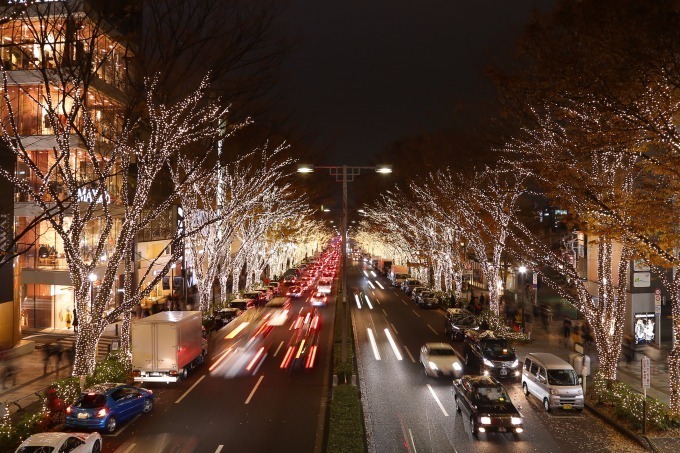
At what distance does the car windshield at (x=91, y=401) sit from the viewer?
49.9ft

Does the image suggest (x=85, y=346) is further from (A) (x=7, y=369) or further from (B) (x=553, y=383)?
(B) (x=553, y=383)

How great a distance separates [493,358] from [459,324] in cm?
856

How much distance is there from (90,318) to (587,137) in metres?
15.5

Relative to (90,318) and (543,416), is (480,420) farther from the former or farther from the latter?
(90,318)

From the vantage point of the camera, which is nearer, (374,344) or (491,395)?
(491,395)

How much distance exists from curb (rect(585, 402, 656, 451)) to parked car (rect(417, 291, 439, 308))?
26107 millimetres

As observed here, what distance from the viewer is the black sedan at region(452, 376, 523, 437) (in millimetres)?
14969

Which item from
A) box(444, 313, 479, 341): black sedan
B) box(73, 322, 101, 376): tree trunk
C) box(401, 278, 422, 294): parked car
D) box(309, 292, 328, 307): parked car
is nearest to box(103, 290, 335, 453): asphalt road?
box(73, 322, 101, 376): tree trunk

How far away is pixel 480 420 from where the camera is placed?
1493 centimetres

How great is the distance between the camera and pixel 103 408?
596 inches

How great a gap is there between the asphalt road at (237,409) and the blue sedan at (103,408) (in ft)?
1.25

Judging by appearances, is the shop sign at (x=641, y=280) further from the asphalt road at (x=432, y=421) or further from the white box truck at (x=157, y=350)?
the white box truck at (x=157, y=350)

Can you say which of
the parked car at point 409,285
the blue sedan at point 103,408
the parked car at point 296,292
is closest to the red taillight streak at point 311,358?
the blue sedan at point 103,408

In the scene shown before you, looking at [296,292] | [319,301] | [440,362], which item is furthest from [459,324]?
[296,292]
